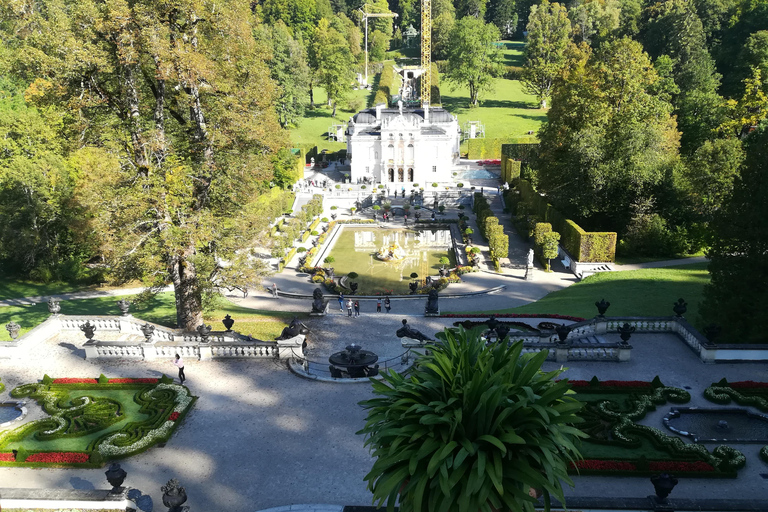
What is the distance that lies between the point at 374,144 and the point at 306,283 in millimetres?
40650

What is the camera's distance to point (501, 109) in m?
116

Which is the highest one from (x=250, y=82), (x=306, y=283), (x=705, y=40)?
(x=705, y=40)

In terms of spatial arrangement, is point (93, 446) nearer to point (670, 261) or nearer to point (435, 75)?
point (670, 261)

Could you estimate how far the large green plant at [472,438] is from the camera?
1095 cm

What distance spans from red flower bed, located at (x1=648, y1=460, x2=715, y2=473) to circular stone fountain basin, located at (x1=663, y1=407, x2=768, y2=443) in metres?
1.88

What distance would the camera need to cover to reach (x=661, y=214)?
4869 cm

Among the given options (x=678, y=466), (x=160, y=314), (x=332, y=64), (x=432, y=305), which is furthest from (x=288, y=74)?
(x=678, y=466)

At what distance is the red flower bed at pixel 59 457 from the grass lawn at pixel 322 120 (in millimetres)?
85496

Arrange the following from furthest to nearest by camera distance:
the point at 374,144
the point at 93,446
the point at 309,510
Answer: the point at 374,144
the point at 93,446
the point at 309,510

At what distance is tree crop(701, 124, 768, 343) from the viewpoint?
2506cm

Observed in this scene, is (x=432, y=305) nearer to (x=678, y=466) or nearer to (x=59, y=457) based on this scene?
(x=678, y=466)

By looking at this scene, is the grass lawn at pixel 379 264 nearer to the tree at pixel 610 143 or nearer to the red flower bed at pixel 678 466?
the tree at pixel 610 143

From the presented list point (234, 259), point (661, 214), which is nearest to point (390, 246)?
point (661, 214)

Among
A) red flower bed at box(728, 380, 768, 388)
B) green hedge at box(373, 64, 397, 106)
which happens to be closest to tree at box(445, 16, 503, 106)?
green hedge at box(373, 64, 397, 106)
